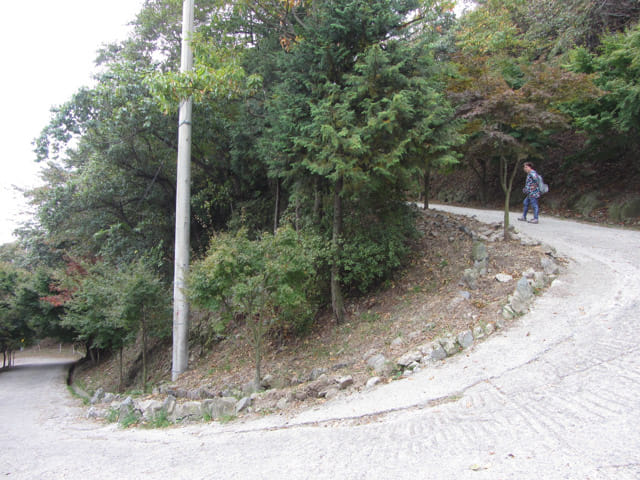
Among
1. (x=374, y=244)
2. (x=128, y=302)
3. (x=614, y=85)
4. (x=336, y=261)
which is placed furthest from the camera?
(x=614, y=85)

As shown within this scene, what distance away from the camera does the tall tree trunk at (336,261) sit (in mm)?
8481

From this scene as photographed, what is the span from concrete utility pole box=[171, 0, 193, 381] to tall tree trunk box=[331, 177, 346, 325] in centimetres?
338

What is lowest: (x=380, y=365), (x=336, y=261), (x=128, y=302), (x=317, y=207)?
(x=128, y=302)

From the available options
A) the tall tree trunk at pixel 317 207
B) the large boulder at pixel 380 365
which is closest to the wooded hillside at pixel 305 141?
the tall tree trunk at pixel 317 207

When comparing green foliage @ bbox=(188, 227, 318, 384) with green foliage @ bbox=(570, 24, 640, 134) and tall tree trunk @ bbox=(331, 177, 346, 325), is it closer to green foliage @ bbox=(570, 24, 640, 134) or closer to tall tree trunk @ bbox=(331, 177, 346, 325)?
tall tree trunk @ bbox=(331, 177, 346, 325)

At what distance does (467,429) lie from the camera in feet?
11.5

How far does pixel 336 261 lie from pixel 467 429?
5246 millimetres

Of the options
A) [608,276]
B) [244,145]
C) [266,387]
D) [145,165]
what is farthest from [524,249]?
[145,165]

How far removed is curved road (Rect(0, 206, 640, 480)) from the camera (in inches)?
117

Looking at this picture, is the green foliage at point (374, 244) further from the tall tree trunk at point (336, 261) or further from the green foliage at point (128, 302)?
the green foliage at point (128, 302)

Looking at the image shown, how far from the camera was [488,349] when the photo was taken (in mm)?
5254

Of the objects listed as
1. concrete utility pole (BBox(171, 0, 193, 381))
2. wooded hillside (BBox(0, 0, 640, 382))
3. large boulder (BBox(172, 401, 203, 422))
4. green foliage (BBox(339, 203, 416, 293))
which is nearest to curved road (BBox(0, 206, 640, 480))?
large boulder (BBox(172, 401, 203, 422))

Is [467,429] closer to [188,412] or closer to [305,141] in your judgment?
[188,412]

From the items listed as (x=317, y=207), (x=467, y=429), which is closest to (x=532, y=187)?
(x=317, y=207)
